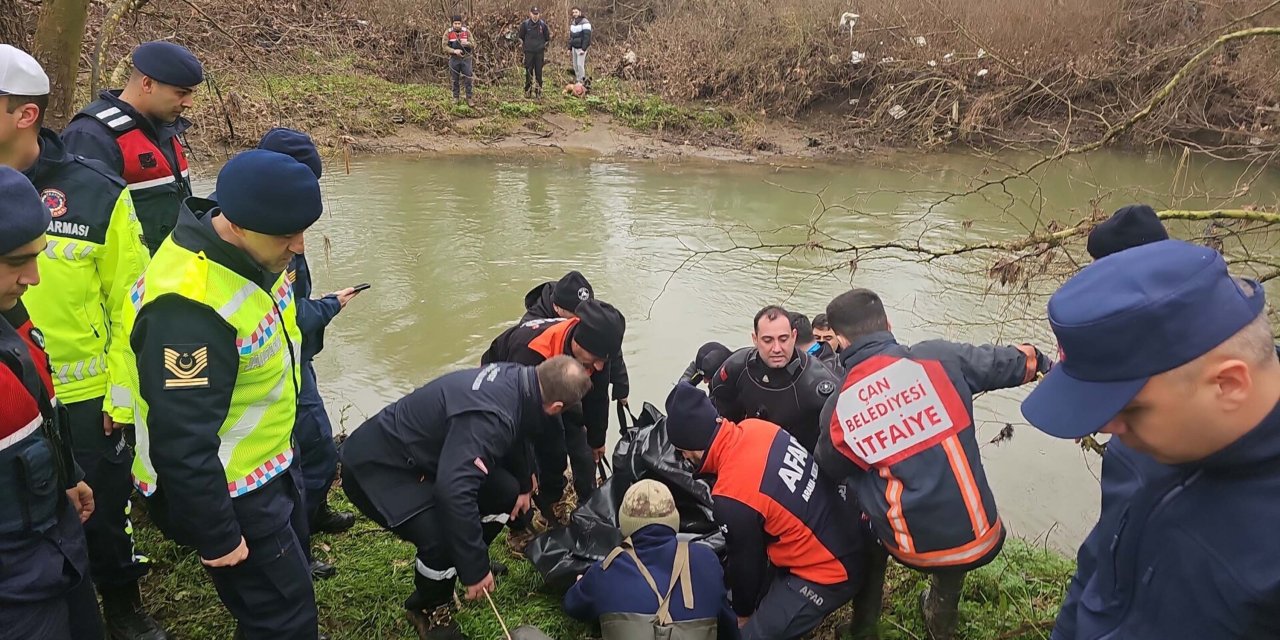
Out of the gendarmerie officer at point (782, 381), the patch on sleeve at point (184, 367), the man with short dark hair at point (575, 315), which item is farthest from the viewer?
the man with short dark hair at point (575, 315)

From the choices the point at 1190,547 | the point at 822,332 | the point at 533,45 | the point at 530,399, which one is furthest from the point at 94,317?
the point at 533,45

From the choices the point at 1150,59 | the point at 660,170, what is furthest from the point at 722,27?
the point at 1150,59

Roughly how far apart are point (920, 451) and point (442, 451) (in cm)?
173

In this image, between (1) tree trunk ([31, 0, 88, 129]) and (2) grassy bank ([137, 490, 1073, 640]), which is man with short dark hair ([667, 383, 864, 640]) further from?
(1) tree trunk ([31, 0, 88, 129])

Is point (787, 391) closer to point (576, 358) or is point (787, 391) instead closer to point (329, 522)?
point (576, 358)

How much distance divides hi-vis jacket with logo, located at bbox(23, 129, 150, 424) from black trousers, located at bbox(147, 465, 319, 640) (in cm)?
66

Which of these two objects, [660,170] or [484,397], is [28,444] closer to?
[484,397]

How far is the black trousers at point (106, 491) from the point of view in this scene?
2828 mm

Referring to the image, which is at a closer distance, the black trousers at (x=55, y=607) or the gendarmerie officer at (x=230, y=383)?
the black trousers at (x=55, y=607)

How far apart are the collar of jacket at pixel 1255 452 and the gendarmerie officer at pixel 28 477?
8.46 feet

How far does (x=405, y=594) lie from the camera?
3.49m

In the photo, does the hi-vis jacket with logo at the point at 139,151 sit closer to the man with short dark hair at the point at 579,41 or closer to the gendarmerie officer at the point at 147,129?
the gendarmerie officer at the point at 147,129

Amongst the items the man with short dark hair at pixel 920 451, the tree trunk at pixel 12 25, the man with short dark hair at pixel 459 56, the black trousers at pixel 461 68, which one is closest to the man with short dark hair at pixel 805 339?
the man with short dark hair at pixel 920 451

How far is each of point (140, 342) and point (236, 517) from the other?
58 centimetres
